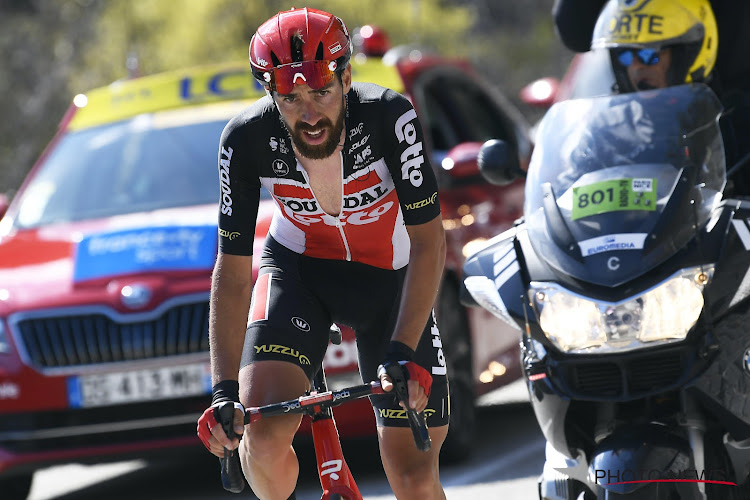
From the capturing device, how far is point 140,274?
6914mm

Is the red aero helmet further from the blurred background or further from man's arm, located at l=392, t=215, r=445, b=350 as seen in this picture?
the blurred background

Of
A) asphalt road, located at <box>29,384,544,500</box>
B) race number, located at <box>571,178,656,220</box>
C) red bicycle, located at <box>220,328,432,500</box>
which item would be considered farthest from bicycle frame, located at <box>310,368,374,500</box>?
asphalt road, located at <box>29,384,544,500</box>

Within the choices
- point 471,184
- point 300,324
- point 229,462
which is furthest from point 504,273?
point 471,184

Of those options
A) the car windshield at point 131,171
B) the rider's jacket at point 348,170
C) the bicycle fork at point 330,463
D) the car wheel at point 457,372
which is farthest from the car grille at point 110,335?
the bicycle fork at point 330,463

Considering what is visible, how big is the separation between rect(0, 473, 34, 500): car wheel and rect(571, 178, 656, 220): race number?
3907 millimetres

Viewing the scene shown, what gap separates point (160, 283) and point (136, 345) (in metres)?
0.32

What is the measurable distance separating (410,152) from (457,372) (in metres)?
3.12

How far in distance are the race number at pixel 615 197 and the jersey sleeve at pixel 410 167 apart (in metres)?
0.49

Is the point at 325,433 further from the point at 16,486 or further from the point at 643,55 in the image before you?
the point at 16,486

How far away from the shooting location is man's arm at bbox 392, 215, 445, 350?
3.98 meters

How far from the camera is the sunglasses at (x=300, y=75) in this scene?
12.9ft

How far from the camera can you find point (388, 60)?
8336 mm

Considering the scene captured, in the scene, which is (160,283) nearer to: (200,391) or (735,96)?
(200,391)

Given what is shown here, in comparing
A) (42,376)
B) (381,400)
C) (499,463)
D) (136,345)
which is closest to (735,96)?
(381,400)
